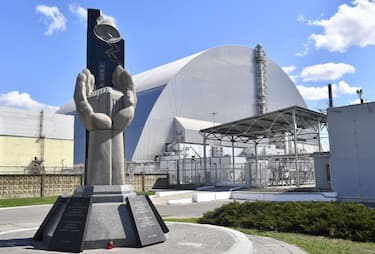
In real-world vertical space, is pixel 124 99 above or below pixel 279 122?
below

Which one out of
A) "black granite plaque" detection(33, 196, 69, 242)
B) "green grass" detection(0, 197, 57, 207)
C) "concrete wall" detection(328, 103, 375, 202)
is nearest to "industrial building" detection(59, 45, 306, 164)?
"green grass" detection(0, 197, 57, 207)

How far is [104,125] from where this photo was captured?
9547 mm

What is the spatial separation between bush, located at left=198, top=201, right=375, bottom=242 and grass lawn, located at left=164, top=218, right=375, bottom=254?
1.54 ft

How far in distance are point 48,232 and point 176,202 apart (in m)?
19.0

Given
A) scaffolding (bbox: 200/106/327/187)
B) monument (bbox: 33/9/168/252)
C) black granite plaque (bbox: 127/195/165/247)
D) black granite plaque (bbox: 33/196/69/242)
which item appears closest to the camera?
monument (bbox: 33/9/168/252)

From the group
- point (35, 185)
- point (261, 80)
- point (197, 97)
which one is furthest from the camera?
point (261, 80)

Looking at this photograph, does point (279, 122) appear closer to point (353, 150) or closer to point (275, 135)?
point (275, 135)

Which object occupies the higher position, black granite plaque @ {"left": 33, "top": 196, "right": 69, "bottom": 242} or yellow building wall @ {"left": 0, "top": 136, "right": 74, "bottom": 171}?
yellow building wall @ {"left": 0, "top": 136, "right": 74, "bottom": 171}

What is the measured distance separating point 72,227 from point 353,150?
21948 mm

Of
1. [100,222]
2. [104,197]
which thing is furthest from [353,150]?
[100,222]

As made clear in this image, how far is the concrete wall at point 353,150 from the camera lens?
79.4ft

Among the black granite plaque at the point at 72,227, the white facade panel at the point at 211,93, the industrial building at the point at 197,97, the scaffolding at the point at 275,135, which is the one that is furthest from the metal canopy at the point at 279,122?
the black granite plaque at the point at 72,227

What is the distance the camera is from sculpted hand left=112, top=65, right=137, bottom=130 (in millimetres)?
9742

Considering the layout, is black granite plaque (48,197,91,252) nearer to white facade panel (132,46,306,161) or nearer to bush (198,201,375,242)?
bush (198,201,375,242)
